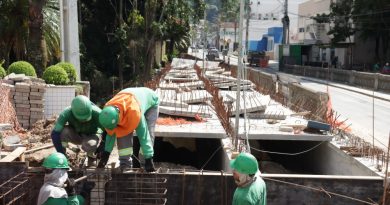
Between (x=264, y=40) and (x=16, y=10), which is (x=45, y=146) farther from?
(x=264, y=40)

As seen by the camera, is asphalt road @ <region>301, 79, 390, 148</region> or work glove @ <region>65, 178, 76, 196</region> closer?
work glove @ <region>65, 178, 76, 196</region>

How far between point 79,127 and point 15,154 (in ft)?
4.27

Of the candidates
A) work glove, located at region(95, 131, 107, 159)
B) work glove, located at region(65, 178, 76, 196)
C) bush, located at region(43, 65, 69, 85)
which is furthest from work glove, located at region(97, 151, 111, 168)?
bush, located at region(43, 65, 69, 85)

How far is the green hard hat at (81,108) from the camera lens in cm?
573

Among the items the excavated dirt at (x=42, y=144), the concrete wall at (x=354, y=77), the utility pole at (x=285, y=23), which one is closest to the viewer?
the excavated dirt at (x=42, y=144)

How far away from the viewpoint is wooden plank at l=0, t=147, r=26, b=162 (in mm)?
6464

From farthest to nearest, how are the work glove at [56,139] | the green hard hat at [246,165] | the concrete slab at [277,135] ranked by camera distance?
1. the concrete slab at [277,135]
2. the work glove at [56,139]
3. the green hard hat at [246,165]

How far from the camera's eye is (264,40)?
7738 centimetres

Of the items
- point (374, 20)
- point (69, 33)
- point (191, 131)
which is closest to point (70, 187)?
point (191, 131)

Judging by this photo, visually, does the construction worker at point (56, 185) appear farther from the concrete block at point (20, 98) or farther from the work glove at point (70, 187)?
the concrete block at point (20, 98)

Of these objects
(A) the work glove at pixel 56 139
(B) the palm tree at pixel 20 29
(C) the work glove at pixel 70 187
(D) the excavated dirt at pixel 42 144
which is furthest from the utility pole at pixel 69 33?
(C) the work glove at pixel 70 187

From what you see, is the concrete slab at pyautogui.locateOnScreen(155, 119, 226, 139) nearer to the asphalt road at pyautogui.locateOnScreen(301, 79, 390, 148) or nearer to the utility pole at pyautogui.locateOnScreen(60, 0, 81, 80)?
the asphalt road at pyautogui.locateOnScreen(301, 79, 390, 148)

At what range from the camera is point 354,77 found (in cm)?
2888

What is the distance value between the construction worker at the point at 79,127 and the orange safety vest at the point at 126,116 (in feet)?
1.12
